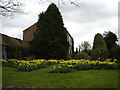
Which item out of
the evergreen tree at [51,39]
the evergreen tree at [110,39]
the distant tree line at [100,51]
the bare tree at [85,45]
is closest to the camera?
the distant tree line at [100,51]

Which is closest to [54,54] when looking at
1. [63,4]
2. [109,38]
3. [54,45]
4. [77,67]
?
[54,45]

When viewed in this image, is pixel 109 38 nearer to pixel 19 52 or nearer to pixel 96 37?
pixel 96 37

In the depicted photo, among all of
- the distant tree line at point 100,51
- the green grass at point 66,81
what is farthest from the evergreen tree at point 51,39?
the green grass at point 66,81

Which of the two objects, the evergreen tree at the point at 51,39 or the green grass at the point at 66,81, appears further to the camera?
the evergreen tree at the point at 51,39

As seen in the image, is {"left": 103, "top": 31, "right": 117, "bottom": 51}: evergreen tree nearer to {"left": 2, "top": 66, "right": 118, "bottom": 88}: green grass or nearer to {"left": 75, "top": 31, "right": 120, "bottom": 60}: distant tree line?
{"left": 75, "top": 31, "right": 120, "bottom": 60}: distant tree line

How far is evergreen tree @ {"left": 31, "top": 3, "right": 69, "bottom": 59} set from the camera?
26078 mm

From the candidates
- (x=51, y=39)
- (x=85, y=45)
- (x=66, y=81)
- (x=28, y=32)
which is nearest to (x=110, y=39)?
(x=85, y=45)

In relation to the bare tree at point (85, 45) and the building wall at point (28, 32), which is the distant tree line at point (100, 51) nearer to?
the building wall at point (28, 32)

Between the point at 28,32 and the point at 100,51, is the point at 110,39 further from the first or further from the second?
the point at 100,51

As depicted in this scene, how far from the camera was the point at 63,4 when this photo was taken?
7.48 metres

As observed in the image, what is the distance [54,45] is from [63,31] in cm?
338

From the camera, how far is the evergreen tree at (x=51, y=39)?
2608 centimetres

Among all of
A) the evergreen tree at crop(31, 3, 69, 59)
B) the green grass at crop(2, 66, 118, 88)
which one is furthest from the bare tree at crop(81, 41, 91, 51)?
the green grass at crop(2, 66, 118, 88)

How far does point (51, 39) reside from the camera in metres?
27.2
